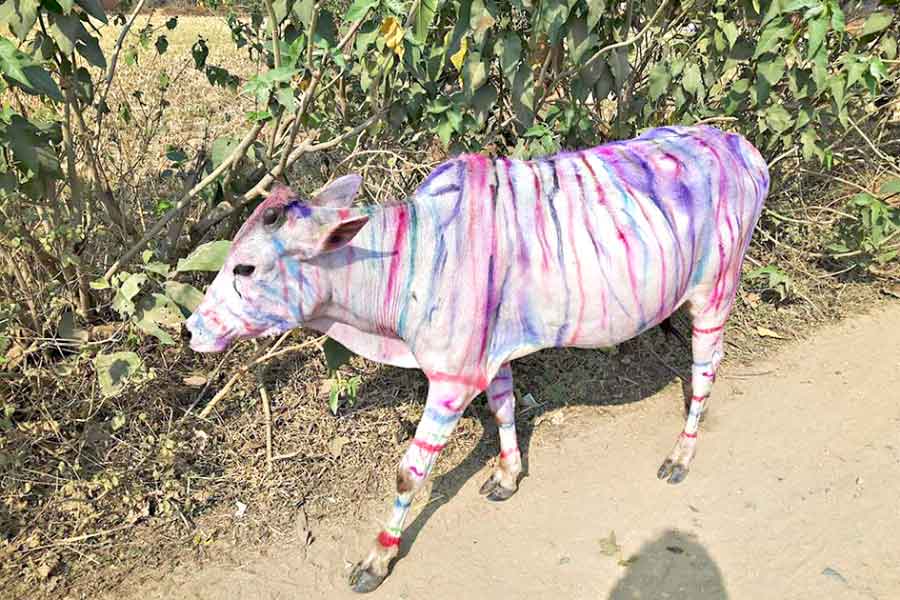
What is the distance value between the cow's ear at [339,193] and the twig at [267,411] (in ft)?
4.43

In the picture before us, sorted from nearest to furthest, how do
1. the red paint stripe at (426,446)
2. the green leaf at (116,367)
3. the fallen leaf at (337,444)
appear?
the red paint stripe at (426,446) < the green leaf at (116,367) < the fallen leaf at (337,444)

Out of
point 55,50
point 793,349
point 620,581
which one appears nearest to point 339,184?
point 55,50

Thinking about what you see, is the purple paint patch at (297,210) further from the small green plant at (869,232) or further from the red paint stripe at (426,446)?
the small green plant at (869,232)

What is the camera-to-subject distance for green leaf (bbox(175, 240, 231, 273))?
2832 millimetres

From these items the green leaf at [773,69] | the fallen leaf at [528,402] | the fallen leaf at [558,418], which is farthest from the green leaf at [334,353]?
the green leaf at [773,69]

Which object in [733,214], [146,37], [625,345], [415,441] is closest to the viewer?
[415,441]

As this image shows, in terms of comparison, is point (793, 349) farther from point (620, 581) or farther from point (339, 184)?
point (339, 184)

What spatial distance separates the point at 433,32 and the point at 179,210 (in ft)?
4.41

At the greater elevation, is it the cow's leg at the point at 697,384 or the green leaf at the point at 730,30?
the green leaf at the point at 730,30

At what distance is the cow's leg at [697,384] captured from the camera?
3.34 m

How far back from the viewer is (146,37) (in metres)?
3.51

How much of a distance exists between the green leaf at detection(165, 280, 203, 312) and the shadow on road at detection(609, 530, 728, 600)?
6.39ft

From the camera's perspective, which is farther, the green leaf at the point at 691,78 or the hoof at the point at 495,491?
the green leaf at the point at 691,78

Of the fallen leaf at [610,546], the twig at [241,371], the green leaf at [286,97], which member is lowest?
the fallen leaf at [610,546]
